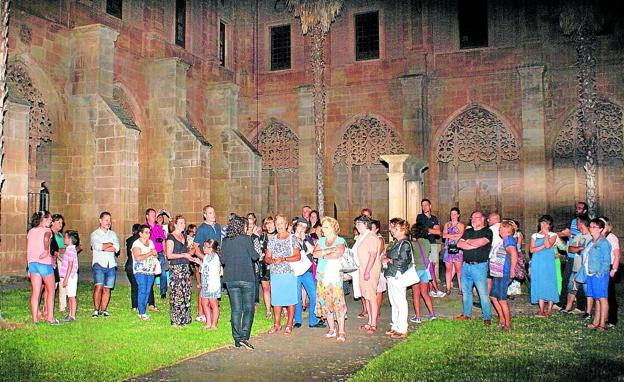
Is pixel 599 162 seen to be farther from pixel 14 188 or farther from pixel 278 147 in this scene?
pixel 14 188

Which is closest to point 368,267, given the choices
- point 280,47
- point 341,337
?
point 341,337

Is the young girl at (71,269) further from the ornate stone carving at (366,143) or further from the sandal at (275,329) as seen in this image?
the ornate stone carving at (366,143)

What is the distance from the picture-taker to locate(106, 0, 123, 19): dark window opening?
752 inches

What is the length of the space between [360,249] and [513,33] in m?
16.3

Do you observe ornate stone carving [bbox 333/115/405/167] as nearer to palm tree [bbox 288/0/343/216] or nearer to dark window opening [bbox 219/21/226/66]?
palm tree [bbox 288/0/343/216]

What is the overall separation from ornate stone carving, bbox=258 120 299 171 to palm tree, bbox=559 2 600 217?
35.9 ft

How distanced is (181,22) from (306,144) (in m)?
6.65

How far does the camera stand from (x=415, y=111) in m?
22.0

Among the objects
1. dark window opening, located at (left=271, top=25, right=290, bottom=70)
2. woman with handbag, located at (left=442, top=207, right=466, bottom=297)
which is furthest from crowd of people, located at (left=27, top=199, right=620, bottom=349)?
dark window opening, located at (left=271, top=25, right=290, bottom=70)

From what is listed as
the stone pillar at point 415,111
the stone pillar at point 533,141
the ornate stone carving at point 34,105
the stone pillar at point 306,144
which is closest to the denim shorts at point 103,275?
the ornate stone carving at point 34,105

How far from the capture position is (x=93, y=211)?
1712 centimetres

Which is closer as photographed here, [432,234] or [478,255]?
[478,255]

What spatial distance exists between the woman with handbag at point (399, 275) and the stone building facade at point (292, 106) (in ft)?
35.1

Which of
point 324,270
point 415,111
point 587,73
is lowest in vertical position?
point 324,270
